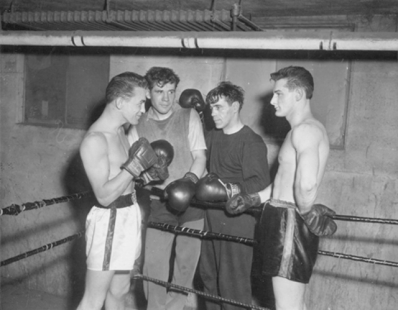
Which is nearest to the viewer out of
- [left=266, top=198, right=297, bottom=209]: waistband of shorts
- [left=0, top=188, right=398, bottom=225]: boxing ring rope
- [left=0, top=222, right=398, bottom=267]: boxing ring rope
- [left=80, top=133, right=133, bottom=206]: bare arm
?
[left=0, top=188, right=398, bottom=225]: boxing ring rope

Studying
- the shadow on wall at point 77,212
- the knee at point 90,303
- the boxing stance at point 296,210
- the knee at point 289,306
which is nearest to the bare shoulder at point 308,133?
the boxing stance at point 296,210

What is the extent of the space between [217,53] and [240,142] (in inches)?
61.3

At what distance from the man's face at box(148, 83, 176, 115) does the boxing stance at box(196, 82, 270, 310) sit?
1.13 ft

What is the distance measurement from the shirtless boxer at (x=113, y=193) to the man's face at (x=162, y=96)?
23.3 inches

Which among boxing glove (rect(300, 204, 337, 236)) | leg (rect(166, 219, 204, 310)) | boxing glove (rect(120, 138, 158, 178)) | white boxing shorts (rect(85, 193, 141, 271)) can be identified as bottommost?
leg (rect(166, 219, 204, 310))

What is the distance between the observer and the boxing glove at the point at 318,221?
2.48 metres

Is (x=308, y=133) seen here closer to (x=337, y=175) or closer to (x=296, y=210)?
(x=296, y=210)

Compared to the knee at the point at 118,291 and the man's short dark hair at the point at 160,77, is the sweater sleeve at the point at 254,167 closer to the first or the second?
the man's short dark hair at the point at 160,77

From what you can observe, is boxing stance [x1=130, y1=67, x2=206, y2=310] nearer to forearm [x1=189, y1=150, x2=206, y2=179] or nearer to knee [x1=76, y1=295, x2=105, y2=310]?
forearm [x1=189, y1=150, x2=206, y2=179]

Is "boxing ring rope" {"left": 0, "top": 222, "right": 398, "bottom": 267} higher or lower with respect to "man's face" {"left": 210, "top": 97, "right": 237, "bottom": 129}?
lower

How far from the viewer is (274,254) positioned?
8.34ft

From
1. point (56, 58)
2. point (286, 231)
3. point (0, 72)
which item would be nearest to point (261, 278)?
point (286, 231)

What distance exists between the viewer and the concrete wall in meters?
3.85

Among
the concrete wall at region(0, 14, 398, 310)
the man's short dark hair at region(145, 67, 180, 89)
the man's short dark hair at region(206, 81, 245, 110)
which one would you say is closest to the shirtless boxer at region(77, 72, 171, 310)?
the man's short dark hair at region(145, 67, 180, 89)
